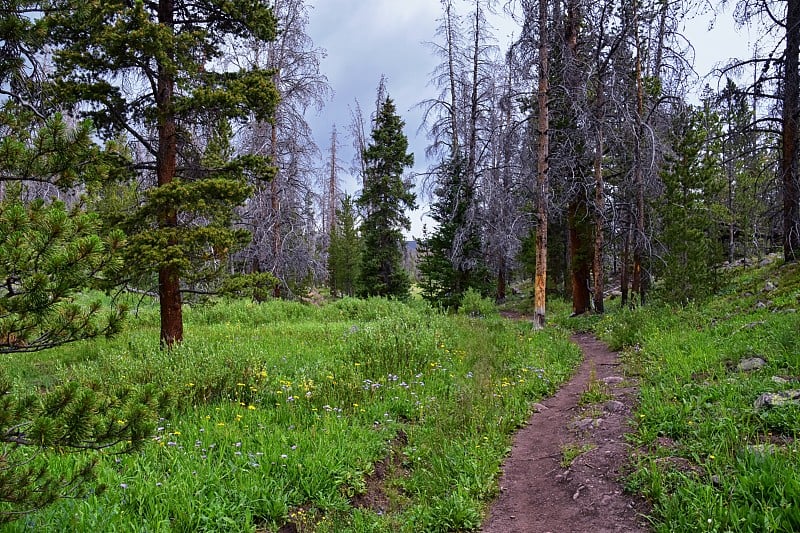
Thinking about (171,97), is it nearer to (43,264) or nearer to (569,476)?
(43,264)

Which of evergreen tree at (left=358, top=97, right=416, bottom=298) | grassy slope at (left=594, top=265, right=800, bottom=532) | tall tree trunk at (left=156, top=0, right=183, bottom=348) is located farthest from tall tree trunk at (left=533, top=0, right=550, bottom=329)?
evergreen tree at (left=358, top=97, right=416, bottom=298)

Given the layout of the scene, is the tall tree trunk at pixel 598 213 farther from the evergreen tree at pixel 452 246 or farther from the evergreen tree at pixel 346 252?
the evergreen tree at pixel 346 252

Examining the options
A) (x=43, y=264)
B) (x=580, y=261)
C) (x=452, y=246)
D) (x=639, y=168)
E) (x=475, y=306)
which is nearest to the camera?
(x=43, y=264)

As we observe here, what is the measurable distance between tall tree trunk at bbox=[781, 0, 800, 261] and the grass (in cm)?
667

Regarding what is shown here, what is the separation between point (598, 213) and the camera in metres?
14.0

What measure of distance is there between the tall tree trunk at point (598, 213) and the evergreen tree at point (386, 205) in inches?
403

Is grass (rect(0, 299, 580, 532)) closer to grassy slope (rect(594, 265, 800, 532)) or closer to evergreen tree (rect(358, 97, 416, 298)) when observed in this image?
grassy slope (rect(594, 265, 800, 532))

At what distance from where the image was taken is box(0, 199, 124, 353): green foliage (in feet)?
7.25

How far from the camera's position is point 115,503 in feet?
10.8

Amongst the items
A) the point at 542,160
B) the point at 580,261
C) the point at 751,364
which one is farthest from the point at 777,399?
the point at 580,261

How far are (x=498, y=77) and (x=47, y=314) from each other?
76.0ft

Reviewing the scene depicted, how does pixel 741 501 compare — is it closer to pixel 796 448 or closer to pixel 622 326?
pixel 796 448

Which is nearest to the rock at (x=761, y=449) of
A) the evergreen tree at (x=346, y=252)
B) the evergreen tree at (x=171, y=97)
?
the evergreen tree at (x=171, y=97)

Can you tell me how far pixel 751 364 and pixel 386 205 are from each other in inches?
732
